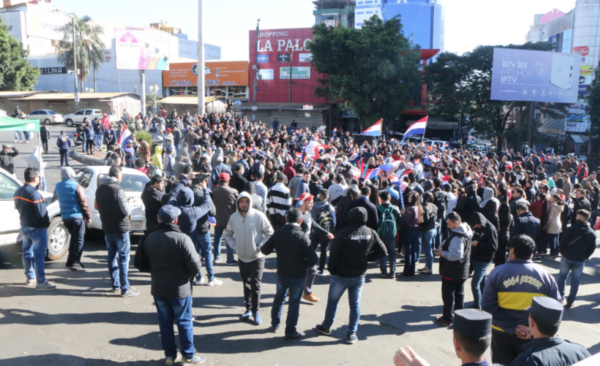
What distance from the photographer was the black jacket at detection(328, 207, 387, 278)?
5.51m

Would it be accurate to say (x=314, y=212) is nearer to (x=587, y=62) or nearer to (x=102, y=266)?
(x=102, y=266)

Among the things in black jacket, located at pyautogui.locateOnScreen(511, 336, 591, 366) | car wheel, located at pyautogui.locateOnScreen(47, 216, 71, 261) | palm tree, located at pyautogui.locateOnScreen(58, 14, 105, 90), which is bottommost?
car wheel, located at pyautogui.locateOnScreen(47, 216, 71, 261)

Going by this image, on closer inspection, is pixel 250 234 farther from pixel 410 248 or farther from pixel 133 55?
pixel 133 55

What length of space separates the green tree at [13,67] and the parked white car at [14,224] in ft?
144

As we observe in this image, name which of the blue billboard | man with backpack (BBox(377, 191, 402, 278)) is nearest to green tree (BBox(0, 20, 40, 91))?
the blue billboard

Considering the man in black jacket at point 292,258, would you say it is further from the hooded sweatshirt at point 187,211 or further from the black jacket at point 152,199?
the black jacket at point 152,199

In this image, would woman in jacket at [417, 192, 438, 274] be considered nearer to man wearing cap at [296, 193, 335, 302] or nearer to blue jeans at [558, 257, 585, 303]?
blue jeans at [558, 257, 585, 303]

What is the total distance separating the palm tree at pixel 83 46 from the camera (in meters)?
A: 50.9

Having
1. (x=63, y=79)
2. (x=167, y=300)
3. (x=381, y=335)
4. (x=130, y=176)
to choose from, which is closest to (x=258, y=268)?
(x=167, y=300)

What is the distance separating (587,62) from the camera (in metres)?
62.0

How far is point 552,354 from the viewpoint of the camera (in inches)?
110

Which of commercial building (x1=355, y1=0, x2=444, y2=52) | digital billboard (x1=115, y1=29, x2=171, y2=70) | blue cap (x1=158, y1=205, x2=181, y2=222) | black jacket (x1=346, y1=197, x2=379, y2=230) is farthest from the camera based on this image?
commercial building (x1=355, y1=0, x2=444, y2=52)

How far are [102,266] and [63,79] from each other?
58.5m

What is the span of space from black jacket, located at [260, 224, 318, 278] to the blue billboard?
2942 centimetres
